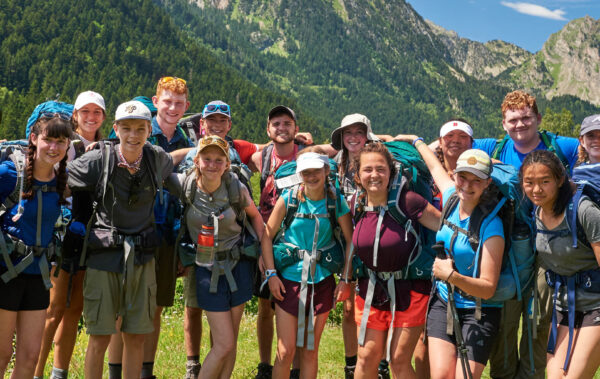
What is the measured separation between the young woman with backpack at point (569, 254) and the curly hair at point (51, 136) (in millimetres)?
4300

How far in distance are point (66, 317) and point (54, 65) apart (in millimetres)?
154941

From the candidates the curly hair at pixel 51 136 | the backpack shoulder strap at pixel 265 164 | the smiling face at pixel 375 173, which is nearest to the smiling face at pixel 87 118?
the curly hair at pixel 51 136

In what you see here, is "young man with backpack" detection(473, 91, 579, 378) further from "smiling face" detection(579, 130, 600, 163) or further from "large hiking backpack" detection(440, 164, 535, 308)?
"smiling face" detection(579, 130, 600, 163)

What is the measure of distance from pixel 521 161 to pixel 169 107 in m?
4.28

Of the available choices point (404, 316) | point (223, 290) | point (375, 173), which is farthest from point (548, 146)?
point (223, 290)

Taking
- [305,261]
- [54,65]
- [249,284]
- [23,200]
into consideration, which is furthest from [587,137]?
[54,65]

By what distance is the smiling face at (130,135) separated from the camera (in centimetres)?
503

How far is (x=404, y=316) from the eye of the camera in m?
5.12

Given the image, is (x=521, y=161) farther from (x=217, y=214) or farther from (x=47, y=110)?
(x=47, y=110)

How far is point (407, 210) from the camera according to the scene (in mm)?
5148

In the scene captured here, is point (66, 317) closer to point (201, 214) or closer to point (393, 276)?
point (201, 214)

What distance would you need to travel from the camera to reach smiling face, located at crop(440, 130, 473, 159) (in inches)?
221

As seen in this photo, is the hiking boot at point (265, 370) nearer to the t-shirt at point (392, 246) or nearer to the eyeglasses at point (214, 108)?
the t-shirt at point (392, 246)

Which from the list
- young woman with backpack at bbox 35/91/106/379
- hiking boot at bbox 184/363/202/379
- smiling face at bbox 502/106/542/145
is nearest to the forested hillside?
young woman with backpack at bbox 35/91/106/379
